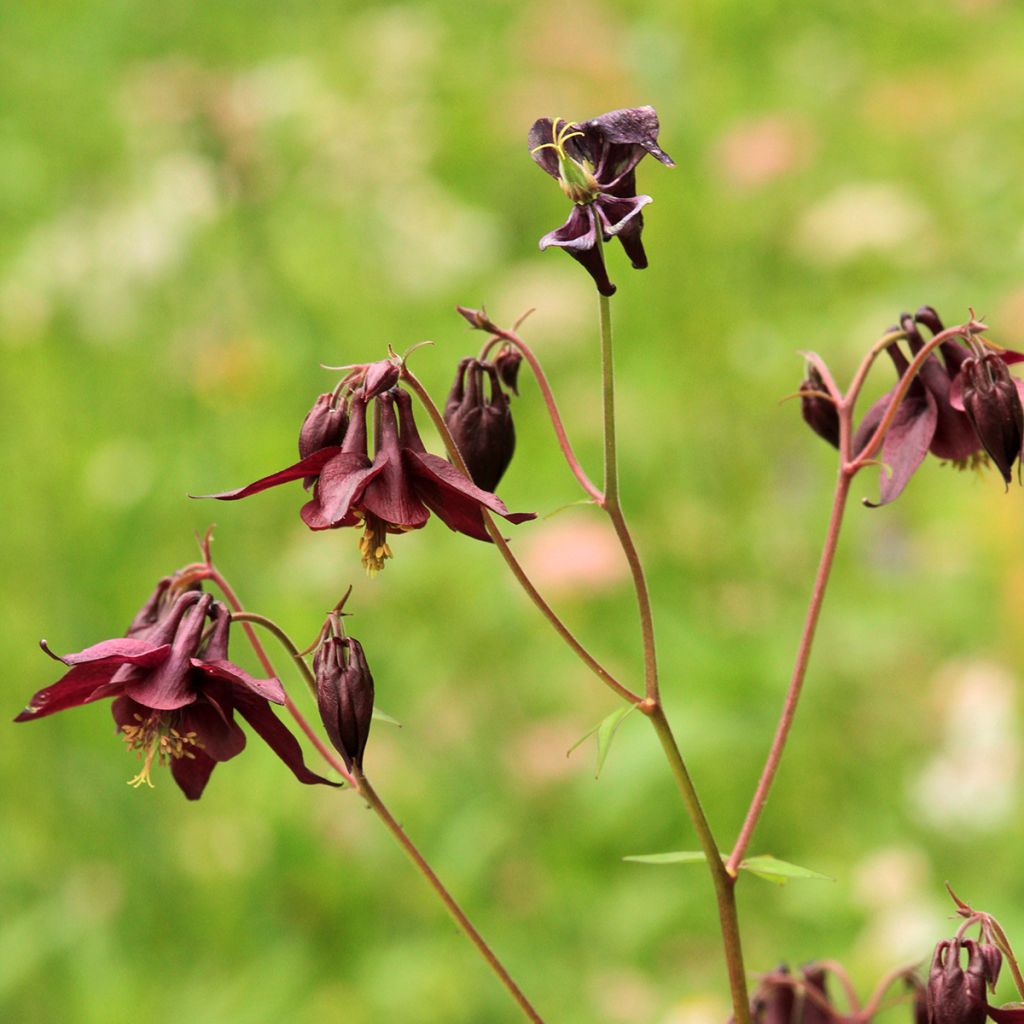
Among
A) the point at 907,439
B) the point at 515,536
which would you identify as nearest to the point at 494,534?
the point at 907,439

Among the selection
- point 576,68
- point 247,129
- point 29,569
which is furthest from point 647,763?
point 576,68

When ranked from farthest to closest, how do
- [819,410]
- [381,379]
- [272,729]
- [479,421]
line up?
[819,410]
[479,421]
[272,729]
[381,379]

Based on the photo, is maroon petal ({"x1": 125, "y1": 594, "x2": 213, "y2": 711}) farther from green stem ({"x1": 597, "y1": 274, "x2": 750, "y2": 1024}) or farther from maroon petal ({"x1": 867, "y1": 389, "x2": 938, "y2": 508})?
maroon petal ({"x1": 867, "y1": 389, "x2": 938, "y2": 508})

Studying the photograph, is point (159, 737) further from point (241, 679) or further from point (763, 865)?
point (763, 865)

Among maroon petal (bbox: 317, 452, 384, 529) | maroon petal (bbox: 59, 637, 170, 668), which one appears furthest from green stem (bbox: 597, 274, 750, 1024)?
maroon petal (bbox: 59, 637, 170, 668)

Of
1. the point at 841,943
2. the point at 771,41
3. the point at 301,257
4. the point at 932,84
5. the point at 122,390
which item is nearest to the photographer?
the point at 841,943

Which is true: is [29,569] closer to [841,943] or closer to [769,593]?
[769,593]
